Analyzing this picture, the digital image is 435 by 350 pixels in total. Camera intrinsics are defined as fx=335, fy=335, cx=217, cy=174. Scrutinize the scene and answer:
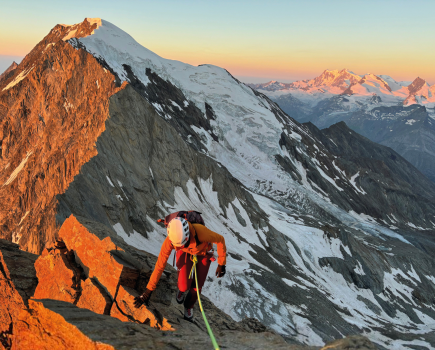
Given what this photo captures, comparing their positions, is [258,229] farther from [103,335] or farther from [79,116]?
[103,335]

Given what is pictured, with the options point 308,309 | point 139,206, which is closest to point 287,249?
point 308,309

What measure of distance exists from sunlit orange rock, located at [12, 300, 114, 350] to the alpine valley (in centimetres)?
6

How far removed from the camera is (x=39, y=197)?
4172 centimetres

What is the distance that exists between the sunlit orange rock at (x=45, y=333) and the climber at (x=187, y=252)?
2096 mm

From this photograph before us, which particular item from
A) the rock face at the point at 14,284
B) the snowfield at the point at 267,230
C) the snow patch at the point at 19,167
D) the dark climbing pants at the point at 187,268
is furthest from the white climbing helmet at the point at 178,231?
the snow patch at the point at 19,167

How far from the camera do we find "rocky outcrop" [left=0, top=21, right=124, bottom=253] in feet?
133

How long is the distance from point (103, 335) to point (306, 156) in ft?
372

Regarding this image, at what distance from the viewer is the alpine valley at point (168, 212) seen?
31.7ft

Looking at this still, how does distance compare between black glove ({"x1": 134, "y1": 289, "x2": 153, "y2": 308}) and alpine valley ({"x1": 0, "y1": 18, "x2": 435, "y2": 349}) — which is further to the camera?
alpine valley ({"x1": 0, "y1": 18, "x2": 435, "y2": 349})

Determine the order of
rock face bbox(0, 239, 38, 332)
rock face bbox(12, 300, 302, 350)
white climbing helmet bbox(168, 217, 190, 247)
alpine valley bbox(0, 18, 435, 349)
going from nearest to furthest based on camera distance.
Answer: rock face bbox(12, 300, 302, 350)
white climbing helmet bbox(168, 217, 190, 247)
alpine valley bbox(0, 18, 435, 349)
rock face bbox(0, 239, 38, 332)

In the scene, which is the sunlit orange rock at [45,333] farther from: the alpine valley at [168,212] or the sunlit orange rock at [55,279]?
the sunlit orange rock at [55,279]

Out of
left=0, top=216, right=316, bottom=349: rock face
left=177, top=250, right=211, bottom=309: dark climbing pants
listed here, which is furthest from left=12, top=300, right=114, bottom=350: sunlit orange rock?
left=177, top=250, right=211, bottom=309: dark climbing pants

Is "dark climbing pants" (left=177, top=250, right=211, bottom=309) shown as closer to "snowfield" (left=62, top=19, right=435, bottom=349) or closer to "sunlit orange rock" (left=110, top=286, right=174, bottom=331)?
"sunlit orange rock" (left=110, top=286, right=174, bottom=331)

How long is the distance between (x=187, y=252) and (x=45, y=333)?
3.58 meters
